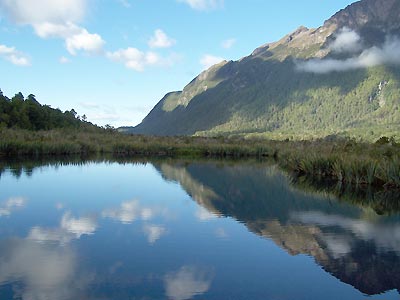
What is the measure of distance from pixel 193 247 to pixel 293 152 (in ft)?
86.5

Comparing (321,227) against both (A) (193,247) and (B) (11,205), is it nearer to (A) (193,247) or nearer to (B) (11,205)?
(A) (193,247)

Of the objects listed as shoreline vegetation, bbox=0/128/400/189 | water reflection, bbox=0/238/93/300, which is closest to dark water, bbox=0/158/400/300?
water reflection, bbox=0/238/93/300

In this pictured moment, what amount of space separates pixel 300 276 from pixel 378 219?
6.32m

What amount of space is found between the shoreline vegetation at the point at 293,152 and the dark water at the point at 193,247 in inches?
176

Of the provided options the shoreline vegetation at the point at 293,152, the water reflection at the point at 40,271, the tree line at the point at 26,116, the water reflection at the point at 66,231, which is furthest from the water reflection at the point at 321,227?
the tree line at the point at 26,116

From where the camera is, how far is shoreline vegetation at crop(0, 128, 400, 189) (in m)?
21.9

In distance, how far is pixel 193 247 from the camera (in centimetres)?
1041

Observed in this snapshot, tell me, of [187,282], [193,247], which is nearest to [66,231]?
[193,247]

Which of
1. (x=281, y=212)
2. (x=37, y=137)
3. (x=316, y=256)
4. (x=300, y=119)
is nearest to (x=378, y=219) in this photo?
(x=281, y=212)

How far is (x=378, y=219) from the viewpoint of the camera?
45.9ft

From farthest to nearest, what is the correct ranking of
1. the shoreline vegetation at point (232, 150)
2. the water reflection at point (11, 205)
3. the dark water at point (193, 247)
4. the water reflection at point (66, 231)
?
the shoreline vegetation at point (232, 150) → the water reflection at point (11, 205) → the water reflection at point (66, 231) → the dark water at point (193, 247)

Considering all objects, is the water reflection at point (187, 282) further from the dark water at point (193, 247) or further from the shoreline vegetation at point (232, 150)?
the shoreline vegetation at point (232, 150)

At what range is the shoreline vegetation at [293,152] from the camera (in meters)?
21.9

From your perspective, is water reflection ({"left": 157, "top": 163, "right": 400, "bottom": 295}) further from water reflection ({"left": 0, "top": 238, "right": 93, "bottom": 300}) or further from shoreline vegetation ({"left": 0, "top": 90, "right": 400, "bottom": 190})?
water reflection ({"left": 0, "top": 238, "right": 93, "bottom": 300})
